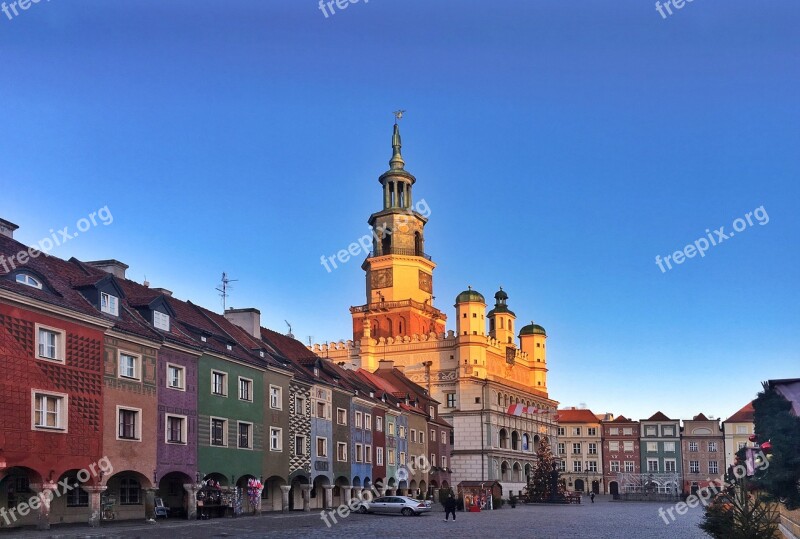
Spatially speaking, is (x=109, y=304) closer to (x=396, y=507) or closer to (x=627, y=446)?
(x=396, y=507)

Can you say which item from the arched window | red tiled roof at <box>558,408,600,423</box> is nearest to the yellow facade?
red tiled roof at <box>558,408,600,423</box>

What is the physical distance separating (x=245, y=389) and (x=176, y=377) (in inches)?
258

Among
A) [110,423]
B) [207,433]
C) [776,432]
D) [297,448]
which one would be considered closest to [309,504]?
[297,448]

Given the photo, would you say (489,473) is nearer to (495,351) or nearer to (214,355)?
(495,351)

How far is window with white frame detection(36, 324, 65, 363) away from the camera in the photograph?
1393 inches

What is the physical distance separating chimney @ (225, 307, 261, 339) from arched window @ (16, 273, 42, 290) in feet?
72.8

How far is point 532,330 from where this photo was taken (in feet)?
426

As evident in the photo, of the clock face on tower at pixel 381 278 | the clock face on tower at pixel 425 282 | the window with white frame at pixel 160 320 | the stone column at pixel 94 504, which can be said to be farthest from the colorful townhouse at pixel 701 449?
the stone column at pixel 94 504

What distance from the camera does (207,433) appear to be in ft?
152

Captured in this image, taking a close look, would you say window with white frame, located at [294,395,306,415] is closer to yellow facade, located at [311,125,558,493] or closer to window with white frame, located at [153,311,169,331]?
window with white frame, located at [153,311,169,331]

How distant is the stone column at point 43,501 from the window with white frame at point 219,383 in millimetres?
13058

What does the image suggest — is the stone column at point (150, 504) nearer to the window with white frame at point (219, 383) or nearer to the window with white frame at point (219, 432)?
the window with white frame at point (219, 432)

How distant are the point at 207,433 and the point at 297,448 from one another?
34.7 ft

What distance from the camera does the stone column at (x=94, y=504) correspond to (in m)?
37.4
